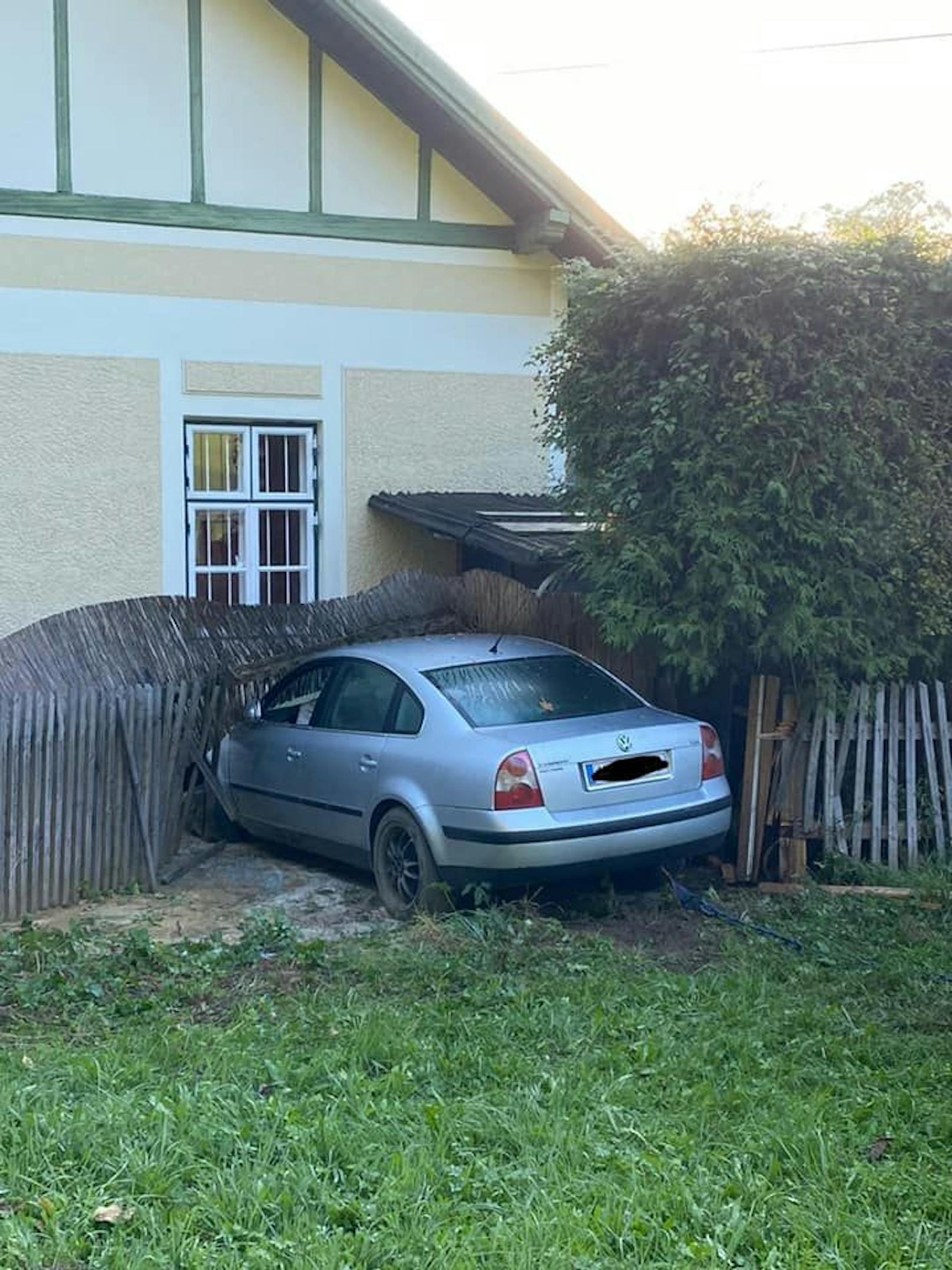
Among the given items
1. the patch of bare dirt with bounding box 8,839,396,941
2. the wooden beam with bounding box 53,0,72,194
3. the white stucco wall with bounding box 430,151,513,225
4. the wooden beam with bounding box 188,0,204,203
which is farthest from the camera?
the white stucco wall with bounding box 430,151,513,225

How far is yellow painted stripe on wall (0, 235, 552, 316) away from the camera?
1046 centimetres

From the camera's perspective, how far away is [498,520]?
10.4 meters

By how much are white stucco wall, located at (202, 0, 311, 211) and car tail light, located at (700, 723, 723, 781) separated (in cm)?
591

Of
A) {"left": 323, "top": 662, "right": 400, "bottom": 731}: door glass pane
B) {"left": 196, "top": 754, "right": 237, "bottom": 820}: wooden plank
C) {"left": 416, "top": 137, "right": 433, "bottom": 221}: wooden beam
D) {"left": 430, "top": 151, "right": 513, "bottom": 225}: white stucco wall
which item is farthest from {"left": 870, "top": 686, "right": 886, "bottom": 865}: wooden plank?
{"left": 416, "top": 137, "right": 433, "bottom": 221}: wooden beam

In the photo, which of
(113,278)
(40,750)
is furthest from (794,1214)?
(113,278)

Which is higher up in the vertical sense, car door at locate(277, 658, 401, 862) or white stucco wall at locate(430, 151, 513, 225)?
white stucco wall at locate(430, 151, 513, 225)

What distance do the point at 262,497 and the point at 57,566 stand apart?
1.77 meters

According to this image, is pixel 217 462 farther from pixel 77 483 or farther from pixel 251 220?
pixel 251 220

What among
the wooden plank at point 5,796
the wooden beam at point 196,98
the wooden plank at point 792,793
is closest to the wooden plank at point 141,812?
the wooden plank at point 5,796

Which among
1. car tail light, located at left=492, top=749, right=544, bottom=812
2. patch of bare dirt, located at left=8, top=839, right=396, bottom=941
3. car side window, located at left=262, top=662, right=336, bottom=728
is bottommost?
patch of bare dirt, located at left=8, top=839, right=396, bottom=941

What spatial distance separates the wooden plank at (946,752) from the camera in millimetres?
8391

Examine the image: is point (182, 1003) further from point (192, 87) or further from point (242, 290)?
point (192, 87)

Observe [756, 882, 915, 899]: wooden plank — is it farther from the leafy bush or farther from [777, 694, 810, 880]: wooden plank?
the leafy bush

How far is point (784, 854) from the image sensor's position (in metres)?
8.38
